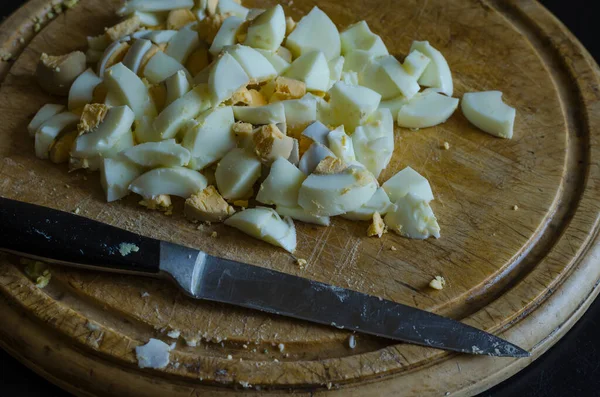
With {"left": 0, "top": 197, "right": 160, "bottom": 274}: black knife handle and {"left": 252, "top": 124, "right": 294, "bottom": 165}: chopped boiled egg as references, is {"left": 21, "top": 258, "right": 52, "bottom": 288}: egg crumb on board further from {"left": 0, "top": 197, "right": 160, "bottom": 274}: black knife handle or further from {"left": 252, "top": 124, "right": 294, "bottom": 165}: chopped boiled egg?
{"left": 252, "top": 124, "right": 294, "bottom": 165}: chopped boiled egg

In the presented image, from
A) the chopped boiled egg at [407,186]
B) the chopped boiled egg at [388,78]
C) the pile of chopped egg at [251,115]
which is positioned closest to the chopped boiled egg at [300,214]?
the pile of chopped egg at [251,115]

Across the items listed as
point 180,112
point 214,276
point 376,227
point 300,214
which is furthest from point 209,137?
point 376,227

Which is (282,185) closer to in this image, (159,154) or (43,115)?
(159,154)

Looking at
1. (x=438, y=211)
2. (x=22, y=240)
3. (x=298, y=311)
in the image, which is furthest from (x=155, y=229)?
(x=438, y=211)

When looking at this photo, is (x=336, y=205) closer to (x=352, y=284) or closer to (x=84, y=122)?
(x=352, y=284)

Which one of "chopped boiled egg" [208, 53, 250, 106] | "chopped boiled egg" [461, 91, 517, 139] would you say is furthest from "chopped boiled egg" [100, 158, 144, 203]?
"chopped boiled egg" [461, 91, 517, 139]

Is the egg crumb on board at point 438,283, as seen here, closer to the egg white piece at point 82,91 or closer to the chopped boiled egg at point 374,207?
the chopped boiled egg at point 374,207
